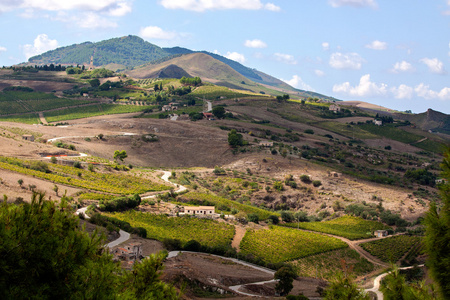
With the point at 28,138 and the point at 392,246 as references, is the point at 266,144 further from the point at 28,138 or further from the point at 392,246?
the point at 392,246

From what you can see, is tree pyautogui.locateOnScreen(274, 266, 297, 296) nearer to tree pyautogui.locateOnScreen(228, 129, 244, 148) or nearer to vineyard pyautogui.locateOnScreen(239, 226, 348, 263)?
vineyard pyautogui.locateOnScreen(239, 226, 348, 263)

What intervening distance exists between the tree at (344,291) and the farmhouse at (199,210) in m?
47.9

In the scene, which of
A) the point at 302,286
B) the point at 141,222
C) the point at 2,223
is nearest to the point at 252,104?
the point at 141,222

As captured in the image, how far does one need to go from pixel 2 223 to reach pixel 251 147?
3752 inches

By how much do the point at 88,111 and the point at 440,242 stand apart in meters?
143

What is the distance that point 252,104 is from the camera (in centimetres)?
16738

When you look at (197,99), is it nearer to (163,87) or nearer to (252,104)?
Result: (252,104)

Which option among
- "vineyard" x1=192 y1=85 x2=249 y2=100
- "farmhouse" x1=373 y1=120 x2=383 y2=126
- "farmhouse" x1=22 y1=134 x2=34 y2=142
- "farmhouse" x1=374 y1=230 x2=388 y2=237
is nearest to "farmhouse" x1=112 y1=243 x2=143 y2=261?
"farmhouse" x1=374 y1=230 x2=388 y2=237

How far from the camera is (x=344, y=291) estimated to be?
41.6 feet

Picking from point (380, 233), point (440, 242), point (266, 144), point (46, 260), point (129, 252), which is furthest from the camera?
point (266, 144)

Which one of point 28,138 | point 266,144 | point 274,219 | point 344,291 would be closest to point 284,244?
point 274,219

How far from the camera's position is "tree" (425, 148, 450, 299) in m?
8.94

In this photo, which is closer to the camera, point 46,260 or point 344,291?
point 46,260

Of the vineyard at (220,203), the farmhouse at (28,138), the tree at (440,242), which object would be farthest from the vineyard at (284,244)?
the farmhouse at (28,138)
